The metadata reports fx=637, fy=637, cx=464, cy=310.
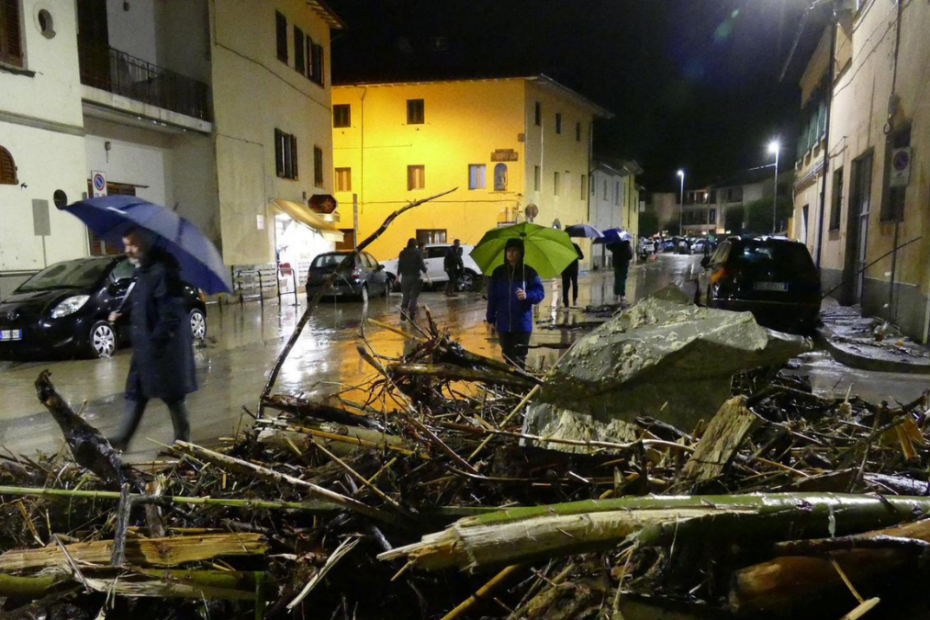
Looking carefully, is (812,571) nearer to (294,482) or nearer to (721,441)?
(721,441)

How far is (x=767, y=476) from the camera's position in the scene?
2.79 metres

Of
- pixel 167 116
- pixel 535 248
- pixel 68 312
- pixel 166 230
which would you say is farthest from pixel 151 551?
pixel 167 116

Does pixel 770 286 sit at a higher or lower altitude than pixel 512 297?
lower

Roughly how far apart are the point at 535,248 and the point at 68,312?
24.9 feet

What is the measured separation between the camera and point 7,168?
13.3 metres

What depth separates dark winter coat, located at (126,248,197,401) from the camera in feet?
16.6

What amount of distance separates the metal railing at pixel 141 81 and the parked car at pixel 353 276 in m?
5.73

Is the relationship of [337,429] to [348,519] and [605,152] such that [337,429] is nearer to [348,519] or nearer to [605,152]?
[348,519]

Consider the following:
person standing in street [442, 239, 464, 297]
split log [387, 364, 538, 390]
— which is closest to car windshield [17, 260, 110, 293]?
split log [387, 364, 538, 390]

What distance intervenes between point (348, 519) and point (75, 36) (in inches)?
649

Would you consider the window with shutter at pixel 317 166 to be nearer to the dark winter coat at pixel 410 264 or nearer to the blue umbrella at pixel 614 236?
the blue umbrella at pixel 614 236

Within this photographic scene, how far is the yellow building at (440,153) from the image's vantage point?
34188 mm

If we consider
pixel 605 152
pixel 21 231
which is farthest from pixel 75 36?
pixel 605 152

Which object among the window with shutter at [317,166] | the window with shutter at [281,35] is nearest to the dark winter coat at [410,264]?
the window with shutter at [281,35]
